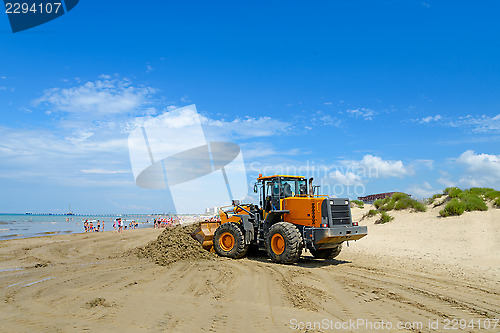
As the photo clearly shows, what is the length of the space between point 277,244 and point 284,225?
30.4 inches

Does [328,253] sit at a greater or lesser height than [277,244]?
lesser

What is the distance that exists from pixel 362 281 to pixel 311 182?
185 inches

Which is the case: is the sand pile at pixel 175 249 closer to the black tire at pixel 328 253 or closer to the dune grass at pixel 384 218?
the black tire at pixel 328 253

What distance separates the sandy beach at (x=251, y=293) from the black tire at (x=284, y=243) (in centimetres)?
39

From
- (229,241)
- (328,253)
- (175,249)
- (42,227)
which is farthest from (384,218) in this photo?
(42,227)

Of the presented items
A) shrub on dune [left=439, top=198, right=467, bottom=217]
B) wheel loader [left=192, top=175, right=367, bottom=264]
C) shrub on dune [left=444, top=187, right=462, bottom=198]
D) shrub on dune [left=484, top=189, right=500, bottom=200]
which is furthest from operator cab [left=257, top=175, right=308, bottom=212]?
shrub on dune [left=444, top=187, right=462, bottom=198]

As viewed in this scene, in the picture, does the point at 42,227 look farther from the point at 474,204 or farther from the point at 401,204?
the point at 474,204

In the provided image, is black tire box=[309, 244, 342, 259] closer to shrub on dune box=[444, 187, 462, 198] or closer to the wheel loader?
the wheel loader

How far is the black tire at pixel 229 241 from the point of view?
12102 millimetres

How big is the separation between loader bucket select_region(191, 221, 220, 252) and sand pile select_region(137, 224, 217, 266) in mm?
213

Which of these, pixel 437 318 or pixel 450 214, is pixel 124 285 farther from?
pixel 450 214

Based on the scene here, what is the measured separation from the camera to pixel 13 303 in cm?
675

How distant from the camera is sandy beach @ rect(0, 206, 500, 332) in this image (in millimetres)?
5477

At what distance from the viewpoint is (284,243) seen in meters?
11.0
